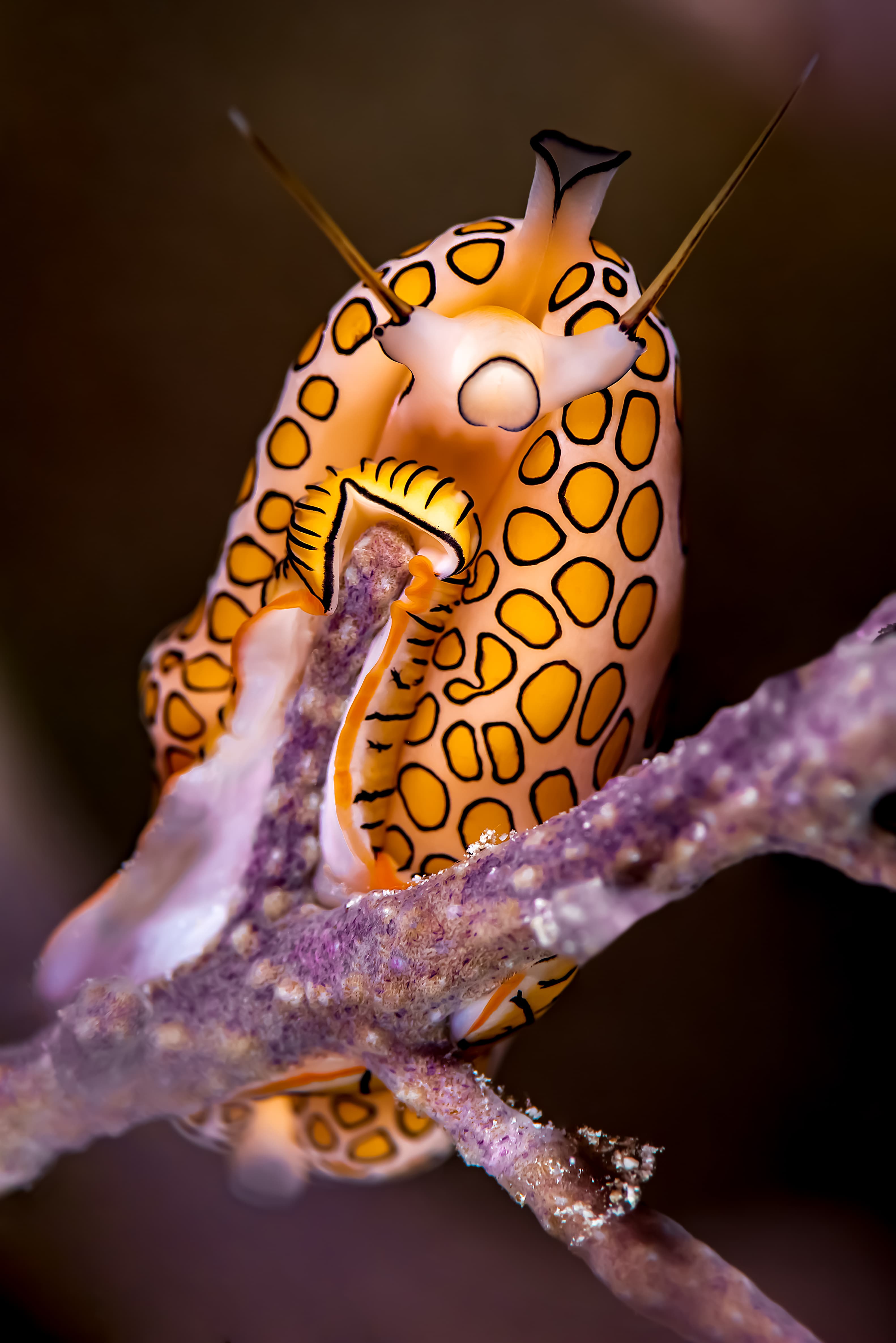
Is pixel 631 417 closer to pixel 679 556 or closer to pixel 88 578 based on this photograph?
pixel 679 556

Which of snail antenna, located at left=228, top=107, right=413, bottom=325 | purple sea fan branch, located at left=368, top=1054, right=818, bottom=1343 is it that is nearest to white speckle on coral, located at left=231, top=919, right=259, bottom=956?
purple sea fan branch, located at left=368, top=1054, right=818, bottom=1343

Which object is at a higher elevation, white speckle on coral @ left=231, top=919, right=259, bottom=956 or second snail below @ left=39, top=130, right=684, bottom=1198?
second snail below @ left=39, top=130, right=684, bottom=1198

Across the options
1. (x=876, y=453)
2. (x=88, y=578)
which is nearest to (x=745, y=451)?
(x=876, y=453)

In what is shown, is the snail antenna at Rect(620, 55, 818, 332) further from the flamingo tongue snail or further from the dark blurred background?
the dark blurred background

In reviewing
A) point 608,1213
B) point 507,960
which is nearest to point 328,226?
point 507,960

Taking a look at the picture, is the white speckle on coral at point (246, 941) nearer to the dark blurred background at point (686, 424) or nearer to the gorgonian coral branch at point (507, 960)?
the gorgonian coral branch at point (507, 960)

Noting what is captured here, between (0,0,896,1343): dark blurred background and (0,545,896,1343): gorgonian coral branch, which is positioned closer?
(0,545,896,1343): gorgonian coral branch

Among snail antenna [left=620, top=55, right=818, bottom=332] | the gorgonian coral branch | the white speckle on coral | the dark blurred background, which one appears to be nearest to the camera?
the gorgonian coral branch
